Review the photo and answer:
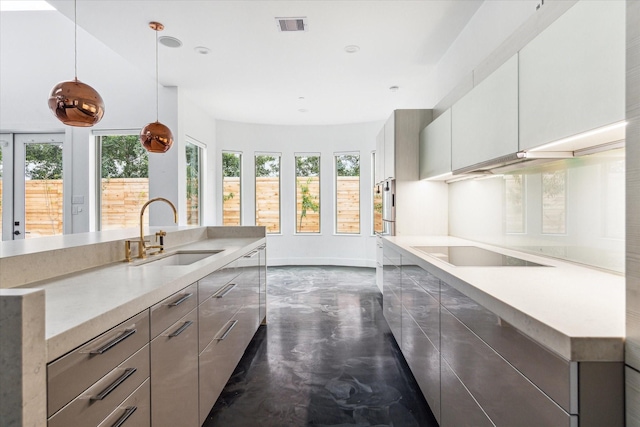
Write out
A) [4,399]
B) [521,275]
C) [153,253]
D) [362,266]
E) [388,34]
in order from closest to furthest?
[4,399] → [521,275] → [153,253] → [388,34] → [362,266]

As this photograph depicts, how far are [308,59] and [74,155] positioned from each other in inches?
149

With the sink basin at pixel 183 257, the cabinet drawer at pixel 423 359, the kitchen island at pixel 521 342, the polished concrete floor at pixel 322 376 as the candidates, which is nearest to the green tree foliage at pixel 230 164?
the polished concrete floor at pixel 322 376

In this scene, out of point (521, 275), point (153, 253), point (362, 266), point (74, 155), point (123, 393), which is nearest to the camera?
point (123, 393)

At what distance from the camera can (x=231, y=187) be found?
23.9 feet

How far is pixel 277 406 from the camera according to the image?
2.19 m

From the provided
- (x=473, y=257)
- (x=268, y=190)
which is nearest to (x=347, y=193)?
(x=268, y=190)

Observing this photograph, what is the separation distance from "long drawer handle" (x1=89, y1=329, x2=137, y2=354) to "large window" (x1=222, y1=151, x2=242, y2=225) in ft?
20.4

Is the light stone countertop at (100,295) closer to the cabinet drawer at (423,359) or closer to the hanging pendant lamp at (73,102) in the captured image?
the hanging pendant lamp at (73,102)

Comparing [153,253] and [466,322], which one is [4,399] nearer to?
[466,322]

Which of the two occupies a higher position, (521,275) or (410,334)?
(521,275)

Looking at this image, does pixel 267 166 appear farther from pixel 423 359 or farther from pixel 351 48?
pixel 423 359

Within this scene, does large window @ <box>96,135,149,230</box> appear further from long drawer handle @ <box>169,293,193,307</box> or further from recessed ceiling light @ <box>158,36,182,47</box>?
long drawer handle @ <box>169,293,193,307</box>

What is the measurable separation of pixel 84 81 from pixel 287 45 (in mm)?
3499

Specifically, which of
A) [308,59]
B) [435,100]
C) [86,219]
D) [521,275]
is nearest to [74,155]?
[86,219]
